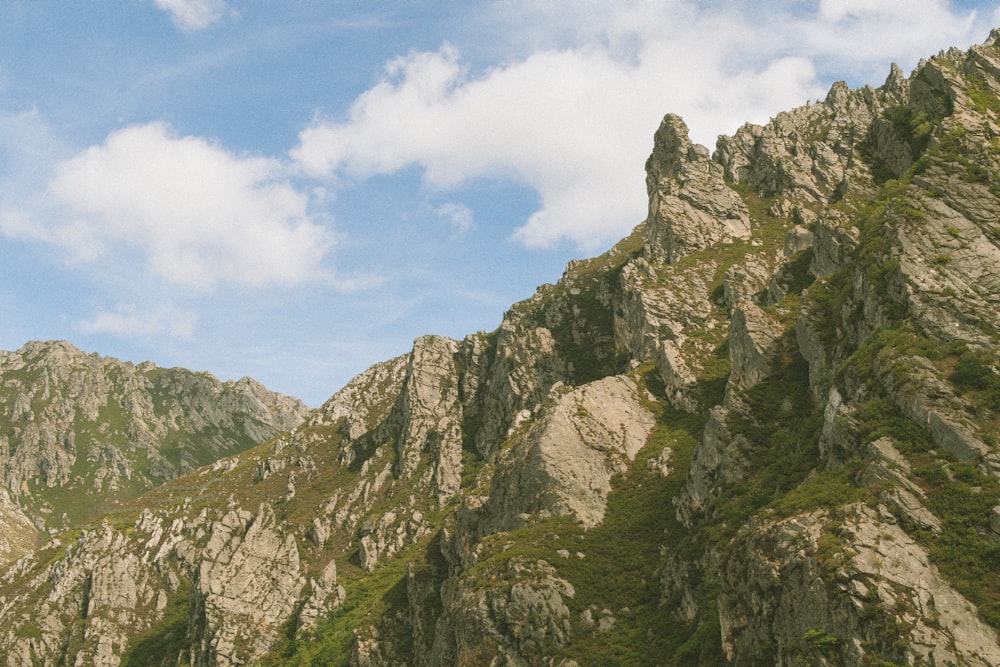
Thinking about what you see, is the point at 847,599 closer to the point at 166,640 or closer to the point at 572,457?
the point at 572,457

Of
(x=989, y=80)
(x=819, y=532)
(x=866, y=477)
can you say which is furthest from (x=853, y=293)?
(x=989, y=80)

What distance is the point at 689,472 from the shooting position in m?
54.2

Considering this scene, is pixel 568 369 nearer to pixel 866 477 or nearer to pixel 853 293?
pixel 853 293

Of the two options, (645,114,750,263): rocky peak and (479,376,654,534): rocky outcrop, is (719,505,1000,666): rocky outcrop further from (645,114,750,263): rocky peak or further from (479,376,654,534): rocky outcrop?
(645,114,750,263): rocky peak

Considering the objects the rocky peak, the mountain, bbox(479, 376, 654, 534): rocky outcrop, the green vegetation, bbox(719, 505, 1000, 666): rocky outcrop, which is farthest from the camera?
the green vegetation

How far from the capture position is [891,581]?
1037 inches

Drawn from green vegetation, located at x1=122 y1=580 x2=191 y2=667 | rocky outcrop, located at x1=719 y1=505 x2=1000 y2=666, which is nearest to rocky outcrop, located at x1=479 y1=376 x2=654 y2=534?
rocky outcrop, located at x1=719 y1=505 x2=1000 y2=666

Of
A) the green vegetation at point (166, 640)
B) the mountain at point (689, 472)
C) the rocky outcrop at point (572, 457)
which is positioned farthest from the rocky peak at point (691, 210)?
the green vegetation at point (166, 640)

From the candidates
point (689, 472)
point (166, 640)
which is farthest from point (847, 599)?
point (166, 640)

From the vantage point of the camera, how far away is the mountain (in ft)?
97.6

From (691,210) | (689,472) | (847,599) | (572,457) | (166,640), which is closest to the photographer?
(847,599)

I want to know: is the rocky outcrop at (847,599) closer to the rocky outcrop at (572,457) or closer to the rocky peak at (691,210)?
the rocky outcrop at (572,457)

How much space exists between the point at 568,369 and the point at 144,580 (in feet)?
314

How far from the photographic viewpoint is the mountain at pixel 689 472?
2973cm
